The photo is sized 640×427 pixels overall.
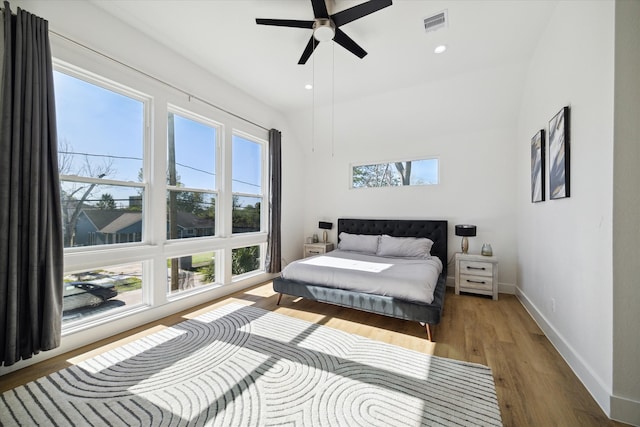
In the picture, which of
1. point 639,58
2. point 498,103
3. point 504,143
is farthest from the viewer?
point 504,143

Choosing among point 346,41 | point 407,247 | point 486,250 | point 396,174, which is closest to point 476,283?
point 486,250

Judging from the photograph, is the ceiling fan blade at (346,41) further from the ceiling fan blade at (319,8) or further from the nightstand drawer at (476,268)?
the nightstand drawer at (476,268)

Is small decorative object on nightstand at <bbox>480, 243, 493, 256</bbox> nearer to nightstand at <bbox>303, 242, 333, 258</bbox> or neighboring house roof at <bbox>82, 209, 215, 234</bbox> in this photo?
nightstand at <bbox>303, 242, 333, 258</bbox>

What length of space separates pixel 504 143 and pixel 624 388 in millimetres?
3384

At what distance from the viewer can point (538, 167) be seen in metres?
2.74

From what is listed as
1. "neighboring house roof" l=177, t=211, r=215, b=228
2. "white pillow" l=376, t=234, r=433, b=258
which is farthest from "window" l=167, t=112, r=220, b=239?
"white pillow" l=376, t=234, r=433, b=258

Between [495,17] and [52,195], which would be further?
[495,17]

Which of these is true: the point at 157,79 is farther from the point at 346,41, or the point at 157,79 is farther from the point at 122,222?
the point at 346,41

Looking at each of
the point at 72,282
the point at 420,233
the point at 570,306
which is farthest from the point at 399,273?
the point at 72,282

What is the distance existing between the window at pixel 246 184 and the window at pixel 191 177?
0.39 metres

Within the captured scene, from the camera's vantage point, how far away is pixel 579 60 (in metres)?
1.91

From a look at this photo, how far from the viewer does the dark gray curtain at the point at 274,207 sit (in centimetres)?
432

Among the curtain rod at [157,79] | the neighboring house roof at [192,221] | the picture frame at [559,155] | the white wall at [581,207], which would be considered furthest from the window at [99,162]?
the picture frame at [559,155]

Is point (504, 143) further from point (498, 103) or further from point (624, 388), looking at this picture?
point (624, 388)
